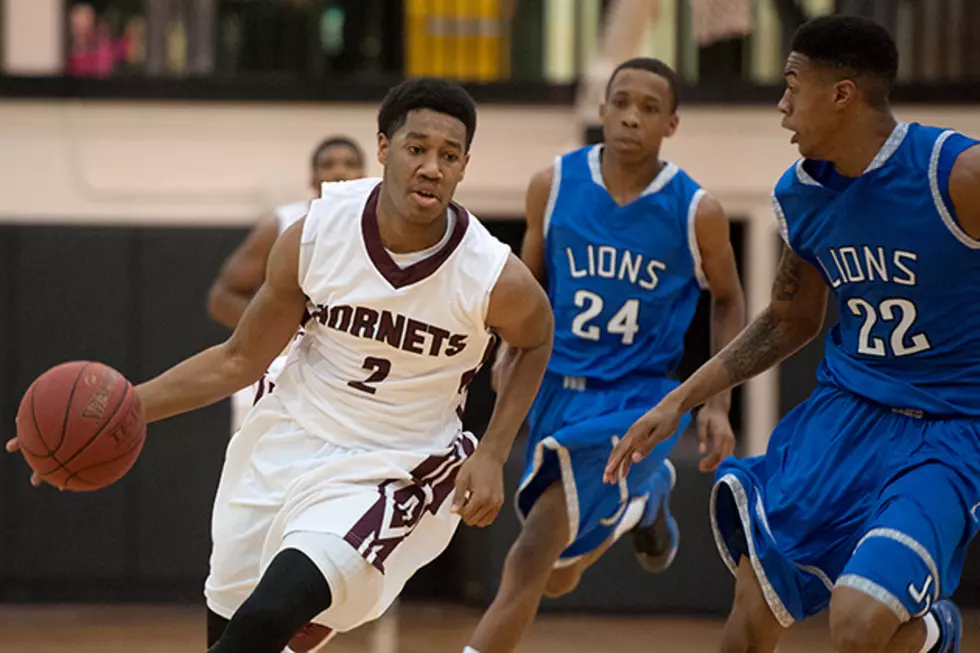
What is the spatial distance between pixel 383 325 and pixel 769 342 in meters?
1.04

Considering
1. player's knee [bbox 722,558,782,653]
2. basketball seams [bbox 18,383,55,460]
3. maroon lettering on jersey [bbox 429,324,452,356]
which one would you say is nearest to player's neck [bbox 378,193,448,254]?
maroon lettering on jersey [bbox 429,324,452,356]

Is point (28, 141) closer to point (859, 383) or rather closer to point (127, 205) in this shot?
point (127, 205)

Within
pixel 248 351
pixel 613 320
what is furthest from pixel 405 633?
pixel 248 351

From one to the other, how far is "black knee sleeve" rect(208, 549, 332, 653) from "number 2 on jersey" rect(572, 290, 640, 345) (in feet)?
5.79

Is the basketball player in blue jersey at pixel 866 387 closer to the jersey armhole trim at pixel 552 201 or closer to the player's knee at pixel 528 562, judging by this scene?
the player's knee at pixel 528 562

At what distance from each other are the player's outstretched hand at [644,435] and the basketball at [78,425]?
48.9 inches

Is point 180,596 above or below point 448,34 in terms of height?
below

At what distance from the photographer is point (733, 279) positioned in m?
4.99

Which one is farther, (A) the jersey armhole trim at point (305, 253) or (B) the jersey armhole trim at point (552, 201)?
(B) the jersey armhole trim at point (552, 201)

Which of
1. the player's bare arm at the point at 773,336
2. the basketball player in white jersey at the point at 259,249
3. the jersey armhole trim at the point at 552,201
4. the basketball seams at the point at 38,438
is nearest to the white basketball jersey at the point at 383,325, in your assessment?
the player's bare arm at the point at 773,336

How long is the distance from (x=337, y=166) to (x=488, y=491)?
274 centimetres

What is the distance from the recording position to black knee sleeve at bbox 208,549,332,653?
335 cm

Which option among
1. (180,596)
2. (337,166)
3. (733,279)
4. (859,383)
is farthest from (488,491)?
(180,596)

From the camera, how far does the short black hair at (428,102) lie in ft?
12.4
